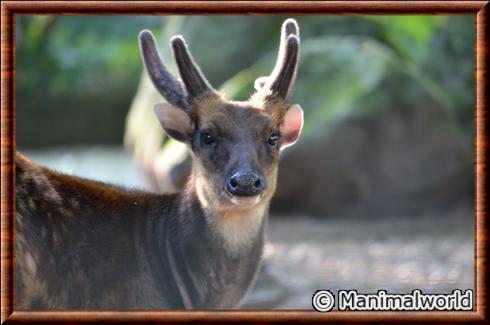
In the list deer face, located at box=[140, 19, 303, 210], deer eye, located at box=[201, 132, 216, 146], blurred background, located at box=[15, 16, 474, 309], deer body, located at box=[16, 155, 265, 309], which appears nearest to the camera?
A: deer body, located at box=[16, 155, 265, 309]

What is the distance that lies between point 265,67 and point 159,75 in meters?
9.06

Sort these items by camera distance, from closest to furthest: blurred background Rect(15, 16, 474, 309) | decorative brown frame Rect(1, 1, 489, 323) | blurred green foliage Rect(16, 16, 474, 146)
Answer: decorative brown frame Rect(1, 1, 489, 323)
blurred background Rect(15, 16, 474, 309)
blurred green foliage Rect(16, 16, 474, 146)

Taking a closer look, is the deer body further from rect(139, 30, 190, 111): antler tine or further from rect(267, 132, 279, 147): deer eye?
rect(139, 30, 190, 111): antler tine

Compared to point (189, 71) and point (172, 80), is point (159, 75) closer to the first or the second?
point (172, 80)

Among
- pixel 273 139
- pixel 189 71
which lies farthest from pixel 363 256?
pixel 189 71

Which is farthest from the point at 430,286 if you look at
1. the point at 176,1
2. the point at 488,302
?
the point at 176,1

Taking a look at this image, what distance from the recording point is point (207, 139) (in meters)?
7.06

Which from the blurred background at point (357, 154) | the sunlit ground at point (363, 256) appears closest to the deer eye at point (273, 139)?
the sunlit ground at point (363, 256)

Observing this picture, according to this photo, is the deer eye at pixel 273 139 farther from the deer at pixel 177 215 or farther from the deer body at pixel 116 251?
the deer body at pixel 116 251

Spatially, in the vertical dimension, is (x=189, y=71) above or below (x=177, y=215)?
above

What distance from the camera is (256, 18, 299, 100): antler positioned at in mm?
7141

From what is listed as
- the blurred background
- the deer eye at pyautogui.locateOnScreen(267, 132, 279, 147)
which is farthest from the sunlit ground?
the deer eye at pyautogui.locateOnScreen(267, 132, 279, 147)

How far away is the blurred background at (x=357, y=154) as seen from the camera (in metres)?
12.5

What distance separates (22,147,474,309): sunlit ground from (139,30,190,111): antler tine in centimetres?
328
